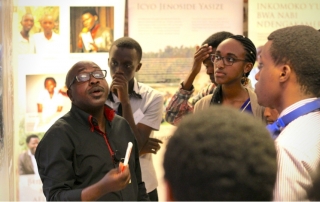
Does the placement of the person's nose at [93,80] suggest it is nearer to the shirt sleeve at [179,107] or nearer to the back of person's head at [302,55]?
the shirt sleeve at [179,107]

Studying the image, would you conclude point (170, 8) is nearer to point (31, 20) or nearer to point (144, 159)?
point (31, 20)

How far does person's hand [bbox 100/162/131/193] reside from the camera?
2.12 m

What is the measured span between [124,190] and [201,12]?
237cm

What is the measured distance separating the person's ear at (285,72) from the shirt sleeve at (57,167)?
3.27 ft

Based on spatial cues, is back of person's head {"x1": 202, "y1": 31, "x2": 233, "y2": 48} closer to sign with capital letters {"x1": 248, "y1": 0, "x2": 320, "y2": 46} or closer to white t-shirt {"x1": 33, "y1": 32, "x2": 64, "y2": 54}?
sign with capital letters {"x1": 248, "y1": 0, "x2": 320, "y2": 46}

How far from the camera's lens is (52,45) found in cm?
420

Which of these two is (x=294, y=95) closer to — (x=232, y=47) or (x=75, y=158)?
(x=75, y=158)

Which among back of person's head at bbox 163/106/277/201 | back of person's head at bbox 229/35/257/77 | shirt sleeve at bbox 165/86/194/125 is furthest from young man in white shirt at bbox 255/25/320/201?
shirt sleeve at bbox 165/86/194/125

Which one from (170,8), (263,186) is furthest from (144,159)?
(263,186)

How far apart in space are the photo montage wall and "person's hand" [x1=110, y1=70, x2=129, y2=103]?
87cm

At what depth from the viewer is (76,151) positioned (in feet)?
7.43

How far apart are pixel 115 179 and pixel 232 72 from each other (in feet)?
3.33

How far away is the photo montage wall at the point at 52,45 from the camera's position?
4.16m

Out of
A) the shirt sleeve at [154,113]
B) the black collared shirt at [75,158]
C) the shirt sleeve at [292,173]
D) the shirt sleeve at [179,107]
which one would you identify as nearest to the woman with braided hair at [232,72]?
the shirt sleeve at [179,107]
